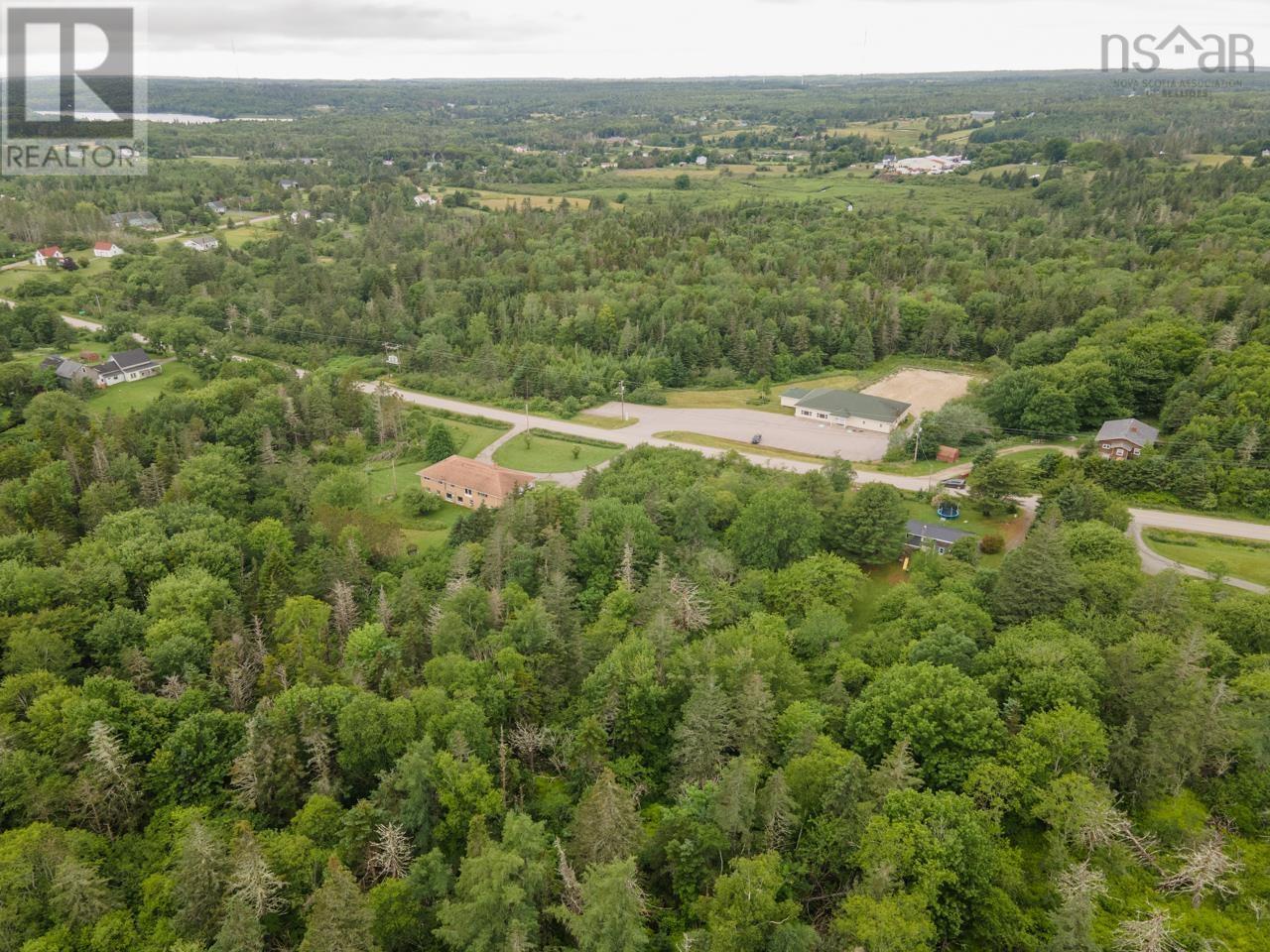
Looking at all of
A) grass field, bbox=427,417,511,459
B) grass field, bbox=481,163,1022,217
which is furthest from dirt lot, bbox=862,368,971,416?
grass field, bbox=481,163,1022,217

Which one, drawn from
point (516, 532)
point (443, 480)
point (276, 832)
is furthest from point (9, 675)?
point (443, 480)

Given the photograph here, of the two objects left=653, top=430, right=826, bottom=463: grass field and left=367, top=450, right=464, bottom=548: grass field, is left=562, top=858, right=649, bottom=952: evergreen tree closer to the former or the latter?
left=367, top=450, right=464, bottom=548: grass field

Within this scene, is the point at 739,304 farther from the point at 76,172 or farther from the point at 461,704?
the point at 76,172

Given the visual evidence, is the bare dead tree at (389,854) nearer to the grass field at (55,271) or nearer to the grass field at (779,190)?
the grass field at (55,271)

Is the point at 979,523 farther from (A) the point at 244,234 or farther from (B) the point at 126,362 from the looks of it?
(A) the point at 244,234

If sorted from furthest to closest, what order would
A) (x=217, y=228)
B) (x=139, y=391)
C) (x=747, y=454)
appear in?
(x=217, y=228) < (x=139, y=391) < (x=747, y=454)

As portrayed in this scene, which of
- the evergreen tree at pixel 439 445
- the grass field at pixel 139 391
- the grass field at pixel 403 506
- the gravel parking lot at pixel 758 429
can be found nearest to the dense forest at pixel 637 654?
the grass field at pixel 403 506

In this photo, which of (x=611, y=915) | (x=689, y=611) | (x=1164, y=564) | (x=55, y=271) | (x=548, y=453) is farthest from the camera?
(x=55, y=271)

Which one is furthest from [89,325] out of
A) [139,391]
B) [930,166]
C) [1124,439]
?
[930,166]
